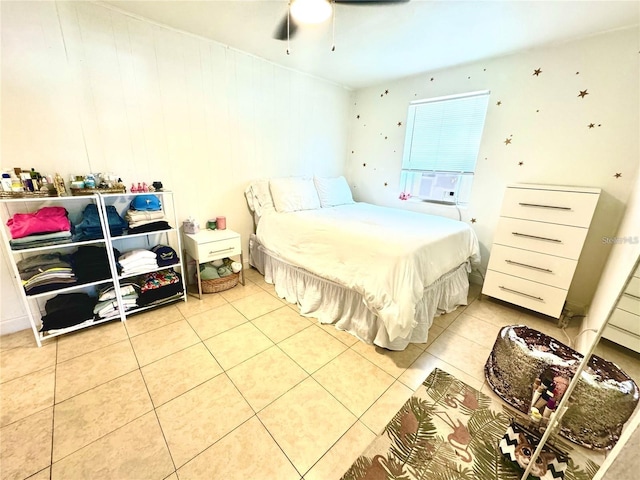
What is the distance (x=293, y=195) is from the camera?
2.83 m

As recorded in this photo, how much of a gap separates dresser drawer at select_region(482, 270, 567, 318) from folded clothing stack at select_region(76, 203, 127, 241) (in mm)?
3251

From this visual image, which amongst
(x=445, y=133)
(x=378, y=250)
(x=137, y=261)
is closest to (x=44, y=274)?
(x=137, y=261)

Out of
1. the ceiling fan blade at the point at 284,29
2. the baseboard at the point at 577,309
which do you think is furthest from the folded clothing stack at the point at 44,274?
the baseboard at the point at 577,309

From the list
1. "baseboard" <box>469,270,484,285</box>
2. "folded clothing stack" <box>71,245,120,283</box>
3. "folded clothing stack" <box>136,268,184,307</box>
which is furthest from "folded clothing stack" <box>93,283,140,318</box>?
"baseboard" <box>469,270,484,285</box>

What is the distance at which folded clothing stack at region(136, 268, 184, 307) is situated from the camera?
2115mm

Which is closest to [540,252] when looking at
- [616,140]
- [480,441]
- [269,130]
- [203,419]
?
[616,140]

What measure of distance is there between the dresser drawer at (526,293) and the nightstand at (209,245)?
2.51 metres

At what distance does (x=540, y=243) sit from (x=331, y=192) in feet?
6.99

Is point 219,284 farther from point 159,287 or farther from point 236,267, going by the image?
point 159,287

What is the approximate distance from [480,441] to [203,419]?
1.40 metres

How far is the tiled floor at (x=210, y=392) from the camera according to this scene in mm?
1118

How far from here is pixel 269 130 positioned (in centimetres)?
290

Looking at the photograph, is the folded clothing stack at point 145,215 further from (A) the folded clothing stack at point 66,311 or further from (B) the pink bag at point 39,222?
(A) the folded clothing stack at point 66,311

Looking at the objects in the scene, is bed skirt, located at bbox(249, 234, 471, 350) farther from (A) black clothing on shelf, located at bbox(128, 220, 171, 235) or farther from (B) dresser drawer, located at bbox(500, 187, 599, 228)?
(A) black clothing on shelf, located at bbox(128, 220, 171, 235)
